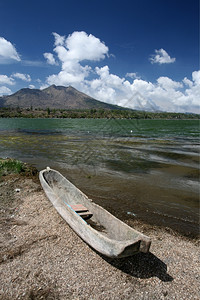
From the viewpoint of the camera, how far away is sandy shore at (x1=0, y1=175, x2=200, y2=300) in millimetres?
4629

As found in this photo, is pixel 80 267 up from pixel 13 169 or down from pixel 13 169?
down

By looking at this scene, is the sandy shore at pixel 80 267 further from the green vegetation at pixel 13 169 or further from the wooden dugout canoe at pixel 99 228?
the green vegetation at pixel 13 169

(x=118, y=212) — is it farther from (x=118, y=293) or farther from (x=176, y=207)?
(x=118, y=293)

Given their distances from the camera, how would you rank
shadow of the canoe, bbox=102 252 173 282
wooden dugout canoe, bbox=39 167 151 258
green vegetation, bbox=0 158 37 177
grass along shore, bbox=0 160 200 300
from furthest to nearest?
green vegetation, bbox=0 158 37 177 → shadow of the canoe, bbox=102 252 173 282 → wooden dugout canoe, bbox=39 167 151 258 → grass along shore, bbox=0 160 200 300

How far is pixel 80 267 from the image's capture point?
533 centimetres

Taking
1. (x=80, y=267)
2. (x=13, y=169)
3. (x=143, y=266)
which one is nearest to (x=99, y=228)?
(x=80, y=267)

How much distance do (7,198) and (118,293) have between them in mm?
7321

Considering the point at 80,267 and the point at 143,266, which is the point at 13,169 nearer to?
the point at 80,267

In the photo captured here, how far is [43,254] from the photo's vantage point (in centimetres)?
579

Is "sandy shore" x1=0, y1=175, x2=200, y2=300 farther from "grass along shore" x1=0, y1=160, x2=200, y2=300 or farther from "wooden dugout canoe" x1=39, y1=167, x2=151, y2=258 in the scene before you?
"wooden dugout canoe" x1=39, y1=167, x2=151, y2=258

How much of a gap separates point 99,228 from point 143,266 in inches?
78.2

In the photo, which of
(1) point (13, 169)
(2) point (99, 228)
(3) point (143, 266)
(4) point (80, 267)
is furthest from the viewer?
(1) point (13, 169)

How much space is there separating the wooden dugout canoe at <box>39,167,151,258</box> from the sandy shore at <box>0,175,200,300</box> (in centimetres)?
61

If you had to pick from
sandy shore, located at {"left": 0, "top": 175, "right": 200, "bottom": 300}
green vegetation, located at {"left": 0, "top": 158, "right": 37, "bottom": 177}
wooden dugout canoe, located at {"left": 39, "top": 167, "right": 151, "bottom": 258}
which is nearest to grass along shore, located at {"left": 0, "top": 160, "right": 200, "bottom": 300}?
sandy shore, located at {"left": 0, "top": 175, "right": 200, "bottom": 300}
